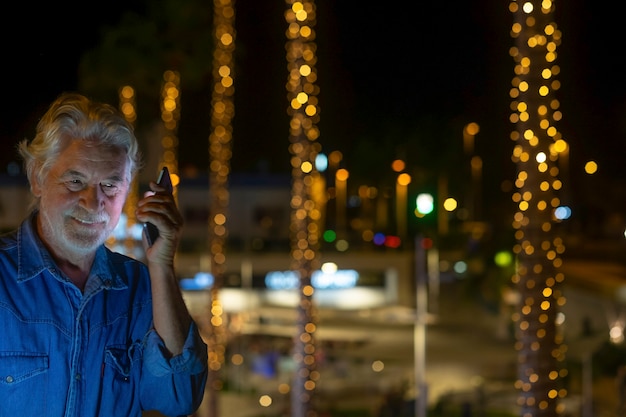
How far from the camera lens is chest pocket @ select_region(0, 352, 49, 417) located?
2.42 metres

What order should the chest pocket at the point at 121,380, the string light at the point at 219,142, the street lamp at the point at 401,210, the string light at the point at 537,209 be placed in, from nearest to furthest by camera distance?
1. the chest pocket at the point at 121,380
2. the string light at the point at 537,209
3. the string light at the point at 219,142
4. the street lamp at the point at 401,210

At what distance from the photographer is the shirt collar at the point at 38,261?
2.52 m

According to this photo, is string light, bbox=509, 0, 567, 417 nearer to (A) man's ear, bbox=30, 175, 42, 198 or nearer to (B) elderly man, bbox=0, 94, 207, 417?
(B) elderly man, bbox=0, 94, 207, 417

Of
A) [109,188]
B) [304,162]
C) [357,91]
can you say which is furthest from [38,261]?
[357,91]

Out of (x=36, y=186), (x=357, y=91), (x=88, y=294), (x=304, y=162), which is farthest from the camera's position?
(x=357, y=91)

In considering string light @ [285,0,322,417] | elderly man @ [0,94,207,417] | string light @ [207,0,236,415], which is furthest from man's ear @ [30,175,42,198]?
string light @ [207,0,236,415]

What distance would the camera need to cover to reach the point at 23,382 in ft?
7.98

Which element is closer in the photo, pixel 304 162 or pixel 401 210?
pixel 304 162

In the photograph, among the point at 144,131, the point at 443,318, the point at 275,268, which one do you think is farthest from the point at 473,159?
the point at 144,131

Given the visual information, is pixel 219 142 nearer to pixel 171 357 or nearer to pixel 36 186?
pixel 36 186

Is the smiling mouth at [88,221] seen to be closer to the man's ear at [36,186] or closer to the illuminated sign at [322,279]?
the man's ear at [36,186]

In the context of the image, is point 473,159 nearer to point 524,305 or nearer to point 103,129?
point 524,305

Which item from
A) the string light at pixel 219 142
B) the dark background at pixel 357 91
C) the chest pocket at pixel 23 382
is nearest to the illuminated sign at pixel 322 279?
the dark background at pixel 357 91

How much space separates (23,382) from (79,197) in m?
0.50
